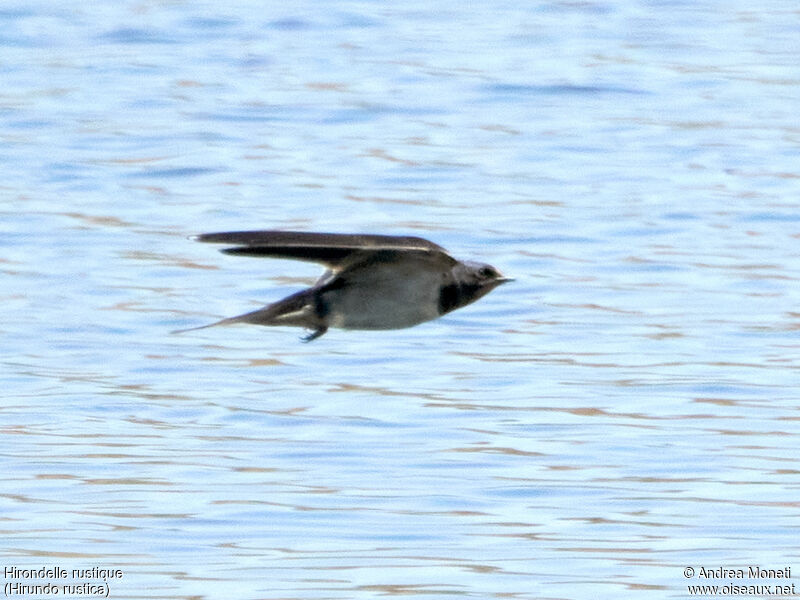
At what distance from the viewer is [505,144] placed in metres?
22.5

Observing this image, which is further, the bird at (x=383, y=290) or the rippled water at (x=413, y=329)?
the rippled water at (x=413, y=329)

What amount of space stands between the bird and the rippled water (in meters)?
1.44

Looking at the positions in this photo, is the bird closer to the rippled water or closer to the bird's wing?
the bird's wing

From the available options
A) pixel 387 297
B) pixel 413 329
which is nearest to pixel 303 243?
pixel 387 297

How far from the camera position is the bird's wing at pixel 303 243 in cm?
789

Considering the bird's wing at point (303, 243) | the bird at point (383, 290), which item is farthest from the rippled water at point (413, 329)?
the bird's wing at point (303, 243)

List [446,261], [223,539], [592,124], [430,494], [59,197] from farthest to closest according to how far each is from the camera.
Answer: [592,124], [59,197], [430,494], [223,539], [446,261]

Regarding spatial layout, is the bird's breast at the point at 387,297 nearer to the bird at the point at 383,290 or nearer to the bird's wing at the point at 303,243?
the bird at the point at 383,290

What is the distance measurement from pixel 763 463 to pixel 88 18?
1950 centimetres

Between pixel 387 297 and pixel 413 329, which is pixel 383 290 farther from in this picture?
pixel 413 329

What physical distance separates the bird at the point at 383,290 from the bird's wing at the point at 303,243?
0.4 inches

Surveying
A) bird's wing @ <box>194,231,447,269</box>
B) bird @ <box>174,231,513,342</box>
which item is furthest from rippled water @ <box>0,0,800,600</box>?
bird's wing @ <box>194,231,447,269</box>

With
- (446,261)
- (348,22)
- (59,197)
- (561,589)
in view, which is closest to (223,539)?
(561,589)

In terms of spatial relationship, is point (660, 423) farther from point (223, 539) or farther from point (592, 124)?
point (592, 124)
